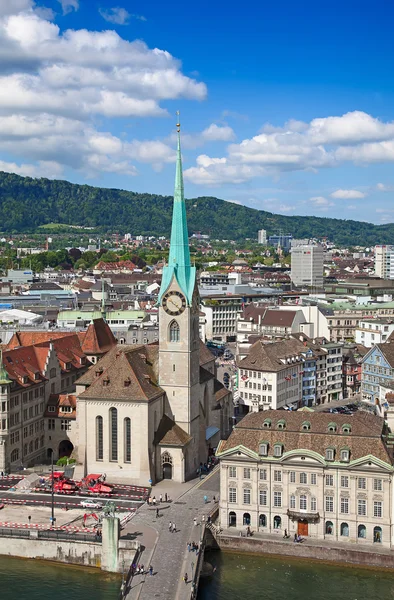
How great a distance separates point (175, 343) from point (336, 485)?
27.5 metres

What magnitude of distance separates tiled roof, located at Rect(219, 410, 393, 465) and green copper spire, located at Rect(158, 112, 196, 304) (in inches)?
758

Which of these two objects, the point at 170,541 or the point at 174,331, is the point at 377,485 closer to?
the point at 170,541

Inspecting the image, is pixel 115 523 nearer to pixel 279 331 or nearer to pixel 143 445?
pixel 143 445

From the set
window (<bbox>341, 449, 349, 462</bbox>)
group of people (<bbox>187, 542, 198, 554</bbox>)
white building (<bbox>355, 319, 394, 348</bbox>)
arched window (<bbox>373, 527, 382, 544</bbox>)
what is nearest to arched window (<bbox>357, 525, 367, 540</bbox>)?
arched window (<bbox>373, 527, 382, 544</bbox>)

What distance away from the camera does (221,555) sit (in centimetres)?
7981

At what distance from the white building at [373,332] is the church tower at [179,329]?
74.9 meters

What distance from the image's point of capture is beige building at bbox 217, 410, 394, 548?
3091 inches

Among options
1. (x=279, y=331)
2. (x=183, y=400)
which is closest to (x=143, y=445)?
(x=183, y=400)

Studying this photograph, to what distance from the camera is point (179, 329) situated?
98.9 meters

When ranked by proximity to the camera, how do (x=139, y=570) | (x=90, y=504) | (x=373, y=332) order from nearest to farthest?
1. (x=139, y=570)
2. (x=90, y=504)
3. (x=373, y=332)

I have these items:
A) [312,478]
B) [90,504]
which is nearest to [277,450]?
[312,478]

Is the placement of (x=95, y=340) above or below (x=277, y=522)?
above

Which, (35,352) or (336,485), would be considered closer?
(336,485)

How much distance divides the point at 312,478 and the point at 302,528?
477 cm
